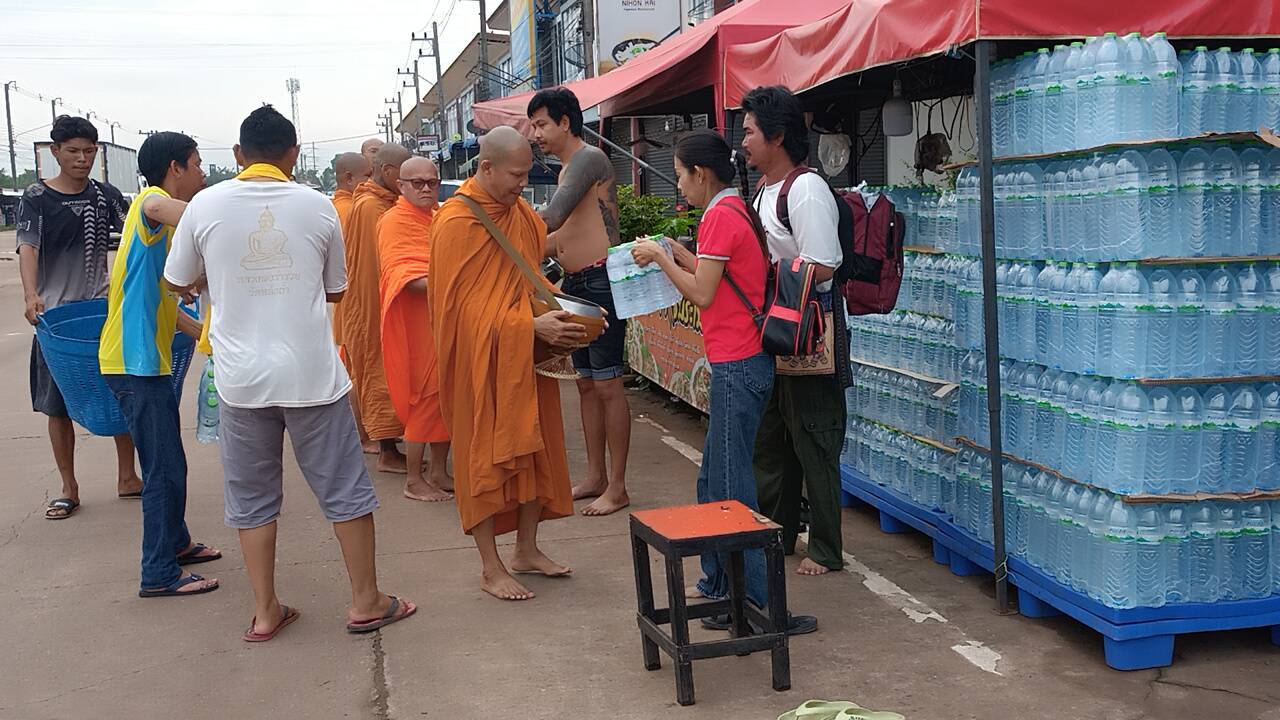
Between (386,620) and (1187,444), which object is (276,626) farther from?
(1187,444)

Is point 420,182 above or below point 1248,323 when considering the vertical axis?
above

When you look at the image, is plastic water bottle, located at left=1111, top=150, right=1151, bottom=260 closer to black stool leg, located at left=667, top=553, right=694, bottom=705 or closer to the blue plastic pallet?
the blue plastic pallet

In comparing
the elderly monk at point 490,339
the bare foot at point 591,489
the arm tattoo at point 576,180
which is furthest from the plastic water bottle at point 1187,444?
the bare foot at point 591,489

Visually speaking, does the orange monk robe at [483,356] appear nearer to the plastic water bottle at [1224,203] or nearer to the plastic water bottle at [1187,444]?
the plastic water bottle at [1187,444]

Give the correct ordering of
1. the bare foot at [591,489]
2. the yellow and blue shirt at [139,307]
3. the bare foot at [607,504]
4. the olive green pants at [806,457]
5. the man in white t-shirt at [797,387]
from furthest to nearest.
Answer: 1. the bare foot at [591,489]
2. the bare foot at [607,504]
3. the yellow and blue shirt at [139,307]
4. the olive green pants at [806,457]
5. the man in white t-shirt at [797,387]

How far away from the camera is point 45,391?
21.0 feet

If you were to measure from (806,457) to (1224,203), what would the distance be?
5.97 ft

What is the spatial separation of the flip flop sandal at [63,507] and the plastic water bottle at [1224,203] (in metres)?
5.74

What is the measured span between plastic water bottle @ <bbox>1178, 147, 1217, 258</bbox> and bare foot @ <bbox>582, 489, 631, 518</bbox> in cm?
323

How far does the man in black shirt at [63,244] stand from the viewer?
6094mm

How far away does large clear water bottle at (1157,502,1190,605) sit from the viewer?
391 centimetres

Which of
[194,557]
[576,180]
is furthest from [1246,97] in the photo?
[194,557]

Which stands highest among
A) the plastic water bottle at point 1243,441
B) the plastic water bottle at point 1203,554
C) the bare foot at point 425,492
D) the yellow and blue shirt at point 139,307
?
Result: the yellow and blue shirt at point 139,307

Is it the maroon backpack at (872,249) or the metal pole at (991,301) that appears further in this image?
the maroon backpack at (872,249)
